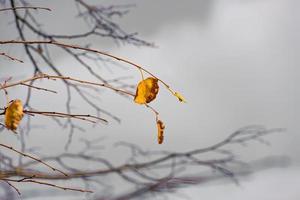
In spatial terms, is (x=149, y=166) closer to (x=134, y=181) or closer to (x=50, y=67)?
(x=134, y=181)

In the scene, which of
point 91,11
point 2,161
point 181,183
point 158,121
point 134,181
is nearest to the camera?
point 158,121

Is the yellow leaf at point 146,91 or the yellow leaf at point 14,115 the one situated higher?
the yellow leaf at point 146,91

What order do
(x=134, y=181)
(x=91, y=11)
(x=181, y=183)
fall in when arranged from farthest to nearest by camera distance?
(x=181, y=183) < (x=134, y=181) < (x=91, y=11)

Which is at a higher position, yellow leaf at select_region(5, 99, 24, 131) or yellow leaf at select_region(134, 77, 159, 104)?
yellow leaf at select_region(134, 77, 159, 104)

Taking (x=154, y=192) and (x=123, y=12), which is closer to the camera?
(x=123, y=12)

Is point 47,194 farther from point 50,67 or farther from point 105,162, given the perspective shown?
point 50,67

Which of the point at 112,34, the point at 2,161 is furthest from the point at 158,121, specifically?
the point at 112,34

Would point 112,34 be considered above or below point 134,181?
above

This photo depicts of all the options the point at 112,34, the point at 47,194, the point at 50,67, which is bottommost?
the point at 47,194
